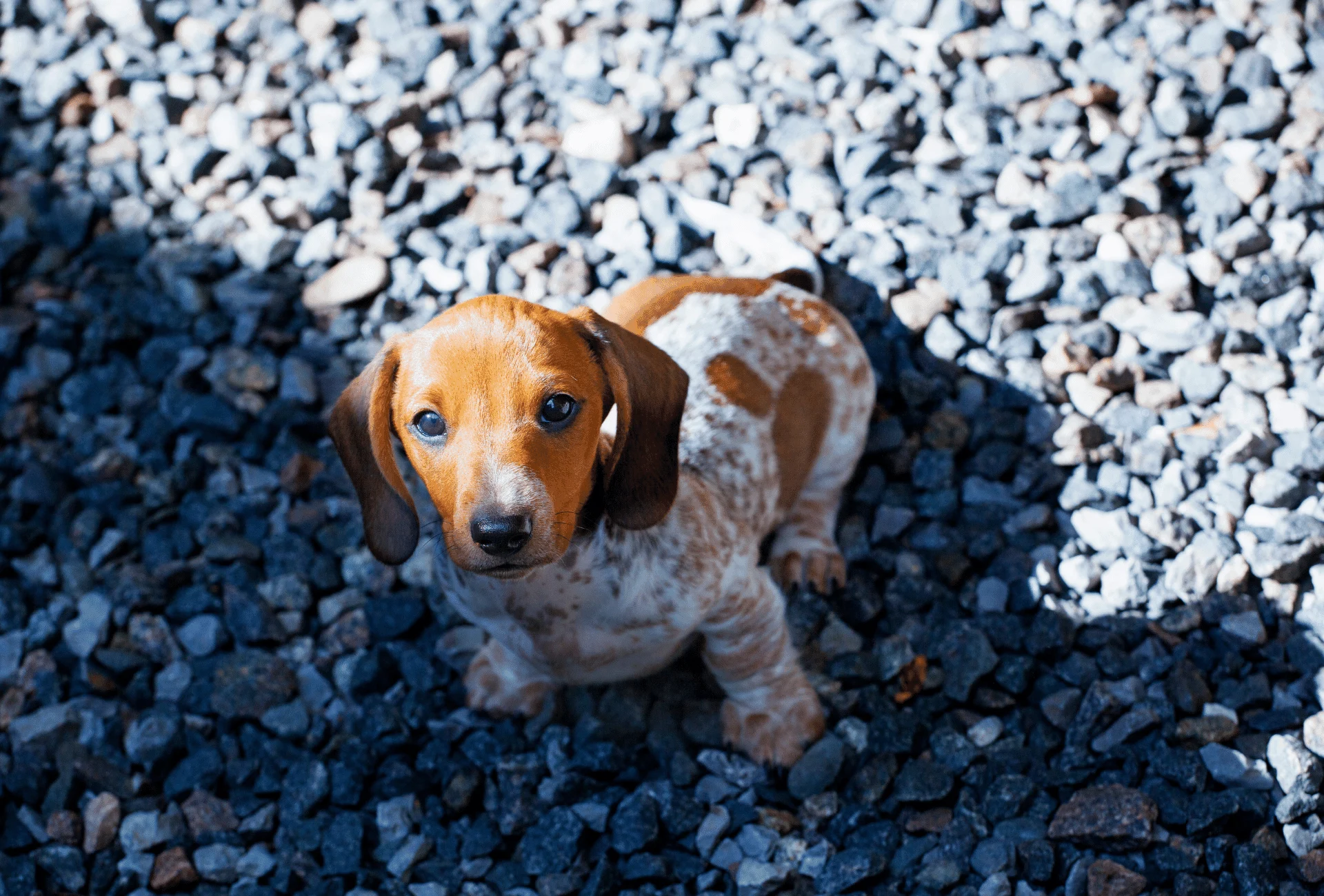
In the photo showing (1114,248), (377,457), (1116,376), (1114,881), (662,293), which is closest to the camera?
(377,457)

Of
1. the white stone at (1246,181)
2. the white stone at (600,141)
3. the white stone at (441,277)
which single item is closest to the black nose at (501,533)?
the white stone at (441,277)

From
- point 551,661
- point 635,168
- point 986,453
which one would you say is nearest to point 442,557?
point 551,661

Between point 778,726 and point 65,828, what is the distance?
221 centimetres

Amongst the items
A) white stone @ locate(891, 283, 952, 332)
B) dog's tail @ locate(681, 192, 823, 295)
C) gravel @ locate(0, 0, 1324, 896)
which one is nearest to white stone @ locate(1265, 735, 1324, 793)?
gravel @ locate(0, 0, 1324, 896)

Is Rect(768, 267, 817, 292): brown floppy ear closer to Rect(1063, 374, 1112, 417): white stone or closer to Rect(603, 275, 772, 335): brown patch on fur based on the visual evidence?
Rect(603, 275, 772, 335): brown patch on fur

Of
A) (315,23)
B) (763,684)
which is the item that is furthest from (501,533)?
(315,23)

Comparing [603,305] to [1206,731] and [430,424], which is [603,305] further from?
[1206,731]

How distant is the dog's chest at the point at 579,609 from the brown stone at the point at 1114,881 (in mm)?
1261

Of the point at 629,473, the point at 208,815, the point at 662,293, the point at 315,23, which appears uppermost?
the point at 629,473

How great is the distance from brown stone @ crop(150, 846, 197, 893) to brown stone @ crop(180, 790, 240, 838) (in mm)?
115

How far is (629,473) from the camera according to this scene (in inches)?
130

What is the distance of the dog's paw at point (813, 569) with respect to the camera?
4387mm

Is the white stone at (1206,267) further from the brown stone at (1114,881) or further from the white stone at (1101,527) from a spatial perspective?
the brown stone at (1114,881)

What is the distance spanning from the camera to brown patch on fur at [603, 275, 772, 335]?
4348mm
